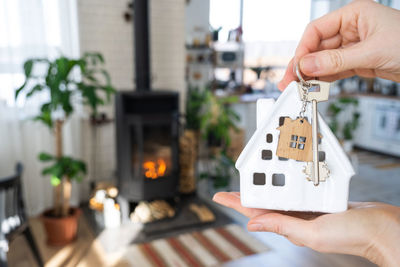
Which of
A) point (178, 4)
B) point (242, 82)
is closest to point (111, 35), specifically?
point (178, 4)

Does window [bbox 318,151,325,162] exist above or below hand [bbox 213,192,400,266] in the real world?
above

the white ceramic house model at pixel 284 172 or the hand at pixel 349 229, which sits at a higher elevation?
the white ceramic house model at pixel 284 172

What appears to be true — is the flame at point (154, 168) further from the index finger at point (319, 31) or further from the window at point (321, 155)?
the window at point (321, 155)

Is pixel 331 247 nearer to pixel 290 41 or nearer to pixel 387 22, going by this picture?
pixel 387 22

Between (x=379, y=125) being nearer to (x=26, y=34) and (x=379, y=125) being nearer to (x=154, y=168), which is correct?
(x=154, y=168)

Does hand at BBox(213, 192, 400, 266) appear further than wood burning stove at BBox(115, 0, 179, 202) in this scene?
No

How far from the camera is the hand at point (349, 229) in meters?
0.73

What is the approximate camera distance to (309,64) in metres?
0.70

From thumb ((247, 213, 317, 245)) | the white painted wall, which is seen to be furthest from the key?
the white painted wall

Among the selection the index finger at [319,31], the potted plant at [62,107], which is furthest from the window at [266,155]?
the potted plant at [62,107]

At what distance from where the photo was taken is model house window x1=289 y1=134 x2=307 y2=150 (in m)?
0.67

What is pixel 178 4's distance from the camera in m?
3.41

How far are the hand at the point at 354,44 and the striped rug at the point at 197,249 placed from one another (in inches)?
71.6

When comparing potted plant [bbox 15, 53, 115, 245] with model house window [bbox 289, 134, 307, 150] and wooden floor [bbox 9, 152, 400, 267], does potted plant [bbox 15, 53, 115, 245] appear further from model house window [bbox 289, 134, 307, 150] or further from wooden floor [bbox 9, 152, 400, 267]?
model house window [bbox 289, 134, 307, 150]
